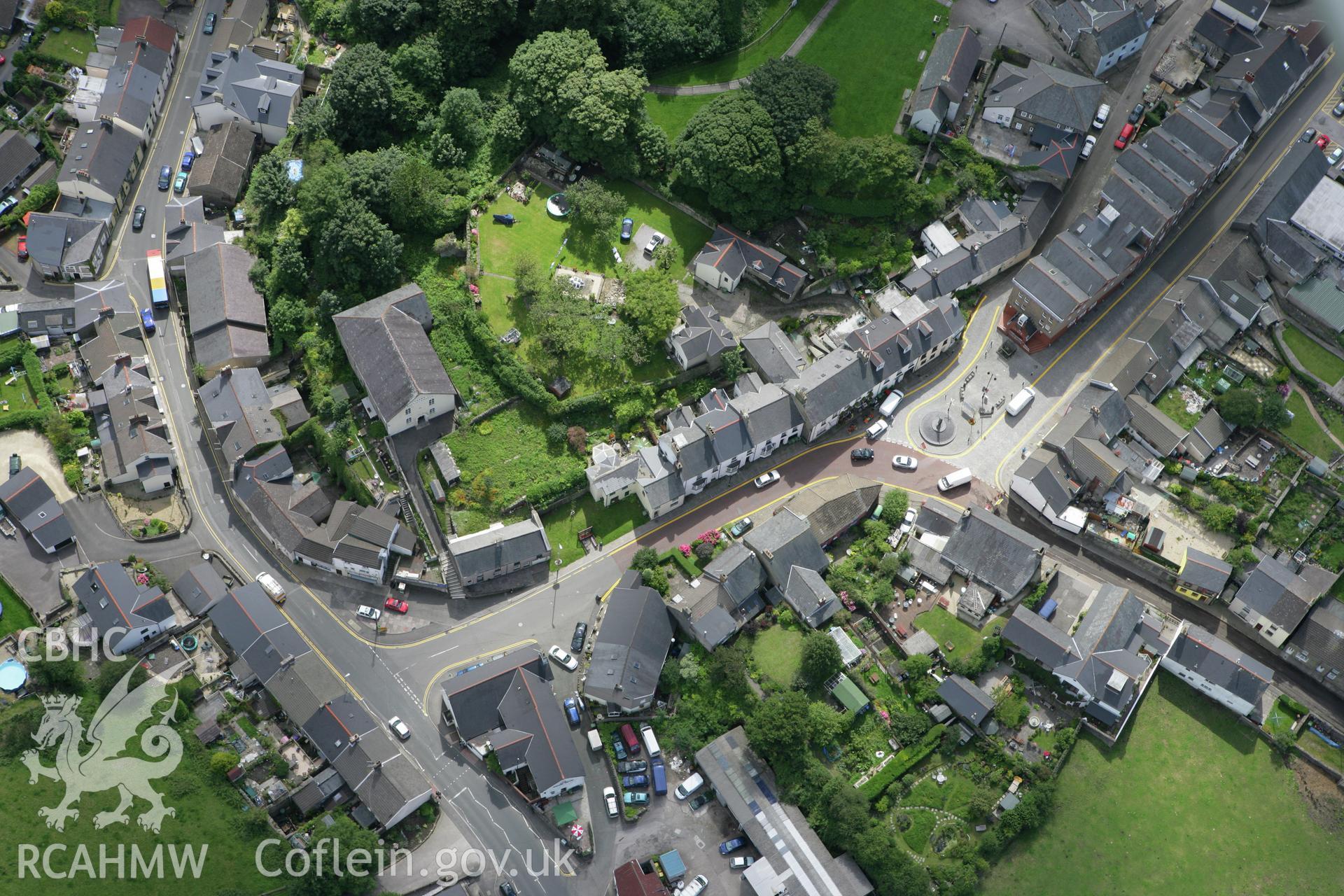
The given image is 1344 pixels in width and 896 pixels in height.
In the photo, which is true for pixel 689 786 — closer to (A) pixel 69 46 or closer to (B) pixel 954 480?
(B) pixel 954 480

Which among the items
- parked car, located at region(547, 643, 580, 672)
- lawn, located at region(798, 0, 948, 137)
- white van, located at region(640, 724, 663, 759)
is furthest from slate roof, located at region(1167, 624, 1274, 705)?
lawn, located at region(798, 0, 948, 137)

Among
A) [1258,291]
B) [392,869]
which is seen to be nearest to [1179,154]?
[1258,291]

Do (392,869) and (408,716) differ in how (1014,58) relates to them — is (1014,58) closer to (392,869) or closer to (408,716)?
(408,716)

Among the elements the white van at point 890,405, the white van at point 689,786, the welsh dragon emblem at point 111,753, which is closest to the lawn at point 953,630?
the white van at point 890,405

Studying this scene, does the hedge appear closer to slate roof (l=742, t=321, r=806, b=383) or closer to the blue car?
the blue car

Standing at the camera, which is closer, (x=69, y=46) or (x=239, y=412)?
(x=239, y=412)

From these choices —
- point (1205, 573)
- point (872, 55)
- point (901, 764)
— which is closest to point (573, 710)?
point (901, 764)
